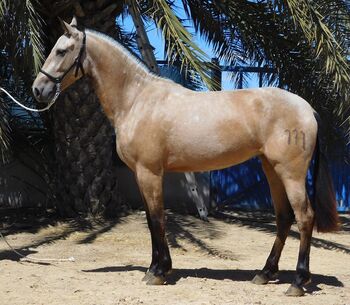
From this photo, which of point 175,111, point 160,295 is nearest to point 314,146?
point 175,111

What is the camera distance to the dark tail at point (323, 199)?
5.14 m

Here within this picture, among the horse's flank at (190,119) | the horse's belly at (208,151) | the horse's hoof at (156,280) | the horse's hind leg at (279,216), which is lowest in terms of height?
the horse's hoof at (156,280)

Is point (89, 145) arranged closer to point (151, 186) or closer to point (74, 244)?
point (74, 244)

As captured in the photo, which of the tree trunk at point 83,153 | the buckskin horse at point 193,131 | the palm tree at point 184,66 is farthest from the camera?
the tree trunk at point 83,153

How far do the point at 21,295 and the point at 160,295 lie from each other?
1176 mm

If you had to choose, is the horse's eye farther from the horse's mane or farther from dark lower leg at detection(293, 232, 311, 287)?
dark lower leg at detection(293, 232, 311, 287)

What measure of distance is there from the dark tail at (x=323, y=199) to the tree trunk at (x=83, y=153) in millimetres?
4516

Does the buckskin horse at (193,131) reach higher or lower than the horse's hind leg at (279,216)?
higher

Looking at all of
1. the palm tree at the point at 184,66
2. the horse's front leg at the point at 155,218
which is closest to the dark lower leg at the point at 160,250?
the horse's front leg at the point at 155,218

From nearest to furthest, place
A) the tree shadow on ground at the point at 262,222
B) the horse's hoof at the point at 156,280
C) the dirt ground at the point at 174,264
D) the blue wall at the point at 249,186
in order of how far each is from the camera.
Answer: the dirt ground at the point at 174,264 → the horse's hoof at the point at 156,280 → the tree shadow on ground at the point at 262,222 → the blue wall at the point at 249,186

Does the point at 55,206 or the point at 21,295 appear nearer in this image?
the point at 21,295

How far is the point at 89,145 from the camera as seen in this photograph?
349 inches

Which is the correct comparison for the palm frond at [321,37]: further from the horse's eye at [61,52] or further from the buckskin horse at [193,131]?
the horse's eye at [61,52]

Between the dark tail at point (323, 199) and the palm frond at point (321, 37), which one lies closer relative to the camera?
the dark tail at point (323, 199)
